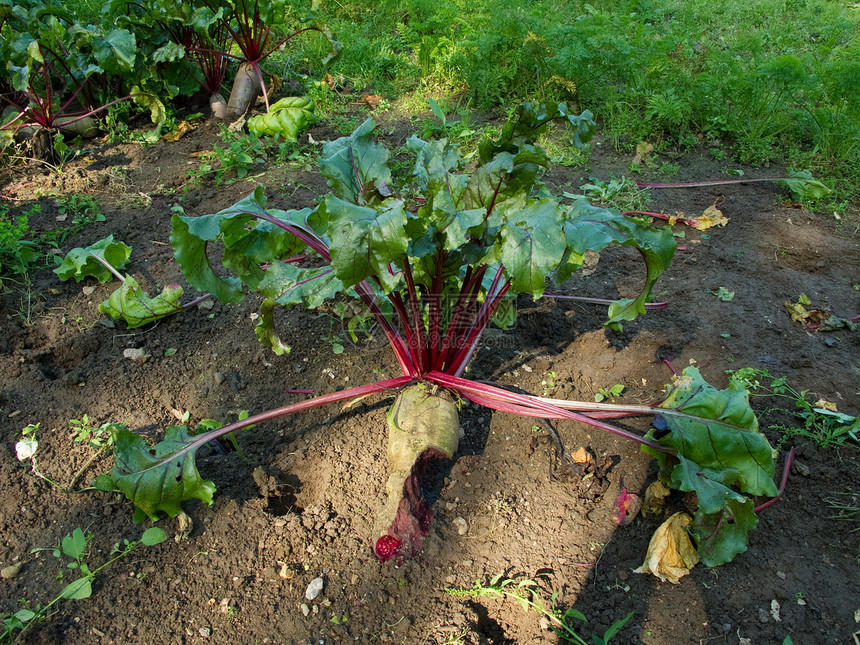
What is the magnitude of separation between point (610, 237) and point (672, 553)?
1076 mm

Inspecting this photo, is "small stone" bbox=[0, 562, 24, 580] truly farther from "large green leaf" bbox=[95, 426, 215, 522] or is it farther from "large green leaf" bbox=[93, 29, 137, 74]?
"large green leaf" bbox=[93, 29, 137, 74]

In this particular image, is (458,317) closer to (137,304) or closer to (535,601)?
(535,601)

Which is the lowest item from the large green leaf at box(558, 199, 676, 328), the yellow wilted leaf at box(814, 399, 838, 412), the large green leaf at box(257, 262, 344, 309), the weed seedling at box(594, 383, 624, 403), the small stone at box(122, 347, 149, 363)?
the yellow wilted leaf at box(814, 399, 838, 412)

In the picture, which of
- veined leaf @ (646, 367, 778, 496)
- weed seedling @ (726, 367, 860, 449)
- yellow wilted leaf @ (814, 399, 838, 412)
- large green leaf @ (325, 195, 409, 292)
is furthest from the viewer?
yellow wilted leaf @ (814, 399, 838, 412)

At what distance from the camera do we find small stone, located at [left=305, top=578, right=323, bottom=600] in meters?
1.95

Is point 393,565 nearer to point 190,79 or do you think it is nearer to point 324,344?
point 324,344

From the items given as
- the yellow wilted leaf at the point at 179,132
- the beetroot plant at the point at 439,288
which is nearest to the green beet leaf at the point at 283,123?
the yellow wilted leaf at the point at 179,132

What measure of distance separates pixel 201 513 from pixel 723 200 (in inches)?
140

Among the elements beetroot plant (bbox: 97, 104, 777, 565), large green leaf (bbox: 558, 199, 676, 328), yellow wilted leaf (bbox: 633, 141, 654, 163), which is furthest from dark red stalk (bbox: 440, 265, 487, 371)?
yellow wilted leaf (bbox: 633, 141, 654, 163)

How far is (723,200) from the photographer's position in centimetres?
386

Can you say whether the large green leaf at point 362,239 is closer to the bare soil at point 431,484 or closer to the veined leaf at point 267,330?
the veined leaf at point 267,330

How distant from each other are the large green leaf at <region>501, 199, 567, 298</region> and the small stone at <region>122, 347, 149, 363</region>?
1.84 meters

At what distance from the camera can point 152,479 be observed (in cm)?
206

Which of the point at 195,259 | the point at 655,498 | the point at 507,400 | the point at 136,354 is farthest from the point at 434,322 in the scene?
the point at 136,354
